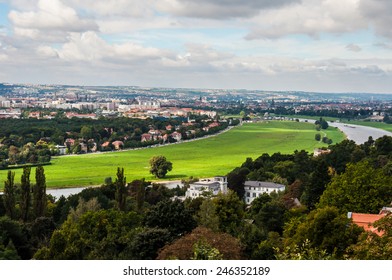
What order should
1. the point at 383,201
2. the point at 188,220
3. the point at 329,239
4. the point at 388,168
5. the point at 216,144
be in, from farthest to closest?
the point at 216,144
the point at 388,168
the point at 383,201
the point at 188,220
the point at 329,239

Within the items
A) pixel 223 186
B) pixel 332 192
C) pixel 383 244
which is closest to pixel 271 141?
pixel 223 186

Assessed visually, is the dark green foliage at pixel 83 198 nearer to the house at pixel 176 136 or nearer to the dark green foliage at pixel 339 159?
the dark green foliage at pixel 339 159

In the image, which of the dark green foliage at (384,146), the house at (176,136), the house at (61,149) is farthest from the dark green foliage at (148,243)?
the house at (176,136)

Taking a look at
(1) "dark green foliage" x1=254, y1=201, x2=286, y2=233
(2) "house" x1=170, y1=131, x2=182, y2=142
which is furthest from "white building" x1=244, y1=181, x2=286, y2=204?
(2) "house" x1=170, y1=131, x2=182, y2=142

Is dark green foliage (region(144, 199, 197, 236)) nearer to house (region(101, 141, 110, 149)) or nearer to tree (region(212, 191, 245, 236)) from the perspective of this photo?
tree (region(212, 191, 245, 236))

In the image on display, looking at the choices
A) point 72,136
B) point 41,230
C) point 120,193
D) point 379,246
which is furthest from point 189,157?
point 379,246

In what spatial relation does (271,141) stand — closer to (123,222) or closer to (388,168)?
(388,168)

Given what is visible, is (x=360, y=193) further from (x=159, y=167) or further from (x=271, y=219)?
(x=159, y=167)
